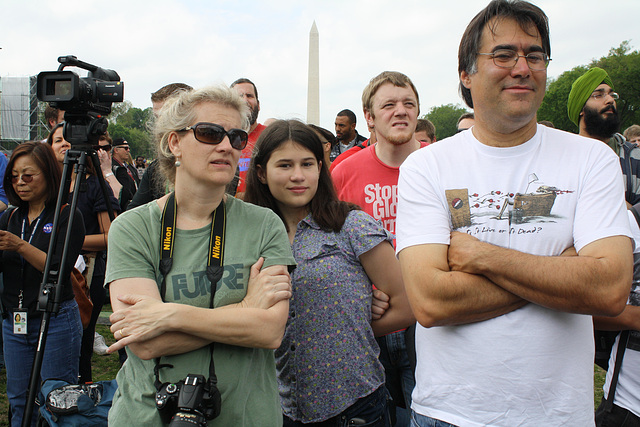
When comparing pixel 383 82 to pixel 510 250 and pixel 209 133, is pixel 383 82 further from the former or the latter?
pixel 510 250

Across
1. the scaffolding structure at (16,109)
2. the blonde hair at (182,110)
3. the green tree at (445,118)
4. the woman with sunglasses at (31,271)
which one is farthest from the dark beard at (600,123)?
the green tree at (445,118)

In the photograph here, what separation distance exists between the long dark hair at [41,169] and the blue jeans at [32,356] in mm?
828

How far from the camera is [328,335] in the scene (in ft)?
6.88

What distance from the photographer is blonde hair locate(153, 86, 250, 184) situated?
1961 mm

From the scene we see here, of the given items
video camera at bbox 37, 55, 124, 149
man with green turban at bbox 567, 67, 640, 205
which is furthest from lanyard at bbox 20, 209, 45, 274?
man with green turban at bbox 567, 67, 640, 205

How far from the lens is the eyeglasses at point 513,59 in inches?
73.5

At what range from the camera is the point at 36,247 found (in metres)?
3.35

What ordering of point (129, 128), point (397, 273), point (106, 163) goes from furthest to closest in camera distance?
point (129, 128)
point (106, 163)
point (397, 273)

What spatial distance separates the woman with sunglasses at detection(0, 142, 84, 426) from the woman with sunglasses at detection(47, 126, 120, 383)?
2.19 feet

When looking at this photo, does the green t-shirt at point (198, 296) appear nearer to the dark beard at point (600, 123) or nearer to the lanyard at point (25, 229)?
the lanyard at point (25, 229)

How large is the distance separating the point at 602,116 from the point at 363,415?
3.22 m

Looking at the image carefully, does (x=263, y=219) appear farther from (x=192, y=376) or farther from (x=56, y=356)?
(x=56, y=356)

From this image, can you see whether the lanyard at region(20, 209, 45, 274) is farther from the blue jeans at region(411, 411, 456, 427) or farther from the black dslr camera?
the blue jeans at region(411, 411, 456, 427)

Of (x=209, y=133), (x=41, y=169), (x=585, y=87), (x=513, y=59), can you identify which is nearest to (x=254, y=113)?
(x=41, y=169)
